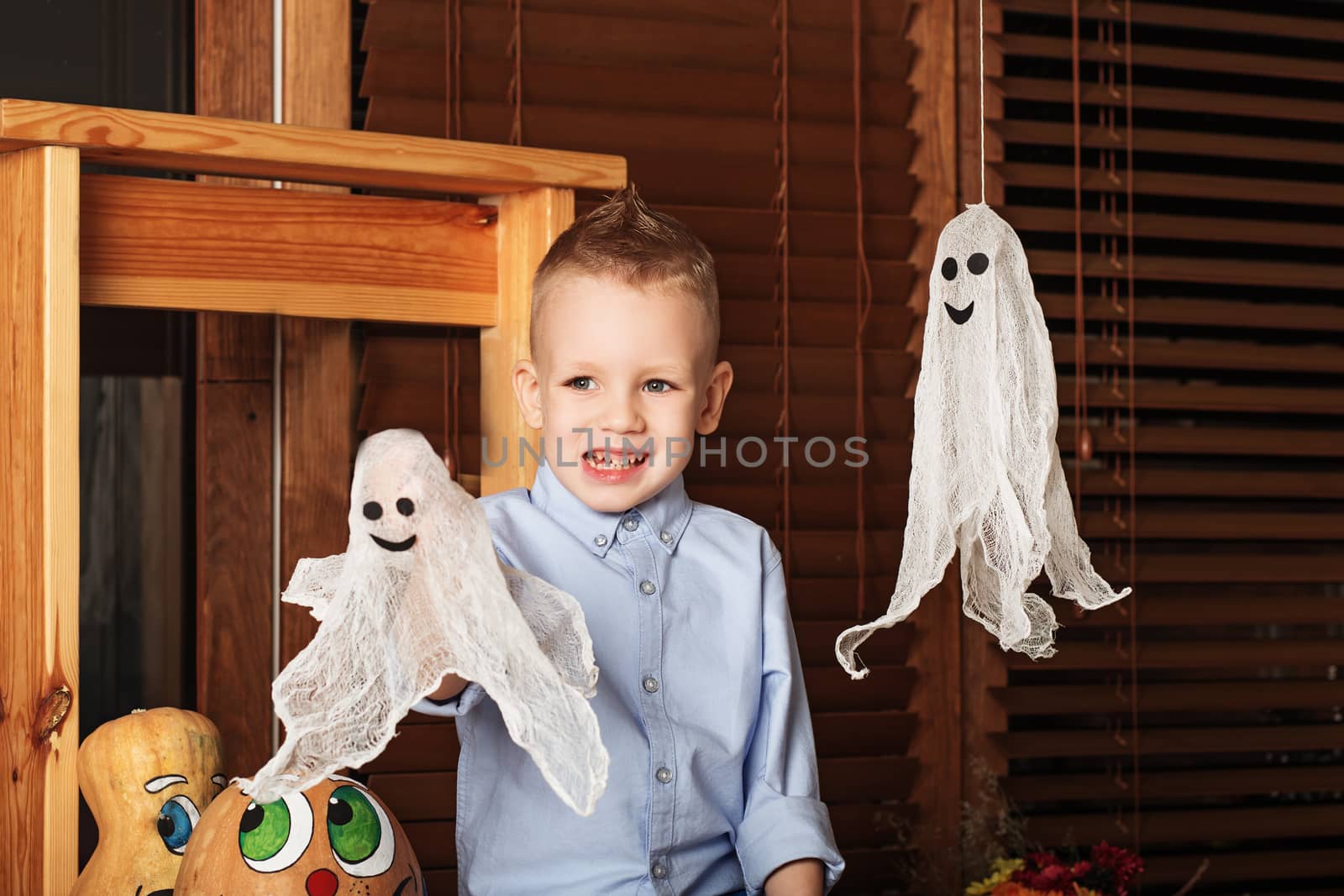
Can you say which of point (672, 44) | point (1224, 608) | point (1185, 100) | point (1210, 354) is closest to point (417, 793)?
point (672, 44)

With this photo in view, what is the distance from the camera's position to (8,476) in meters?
1.19

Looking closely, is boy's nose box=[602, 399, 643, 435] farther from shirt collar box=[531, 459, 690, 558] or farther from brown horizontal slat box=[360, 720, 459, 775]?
brown horizontal slat box=[360, 720, 459, 775]

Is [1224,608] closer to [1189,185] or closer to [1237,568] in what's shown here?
[1237,568]

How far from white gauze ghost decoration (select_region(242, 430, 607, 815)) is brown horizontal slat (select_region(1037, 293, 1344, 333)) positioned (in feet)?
4.77

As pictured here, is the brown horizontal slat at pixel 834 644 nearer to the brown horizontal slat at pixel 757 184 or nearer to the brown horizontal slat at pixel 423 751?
the brown horizontal slat at pixel 423 751

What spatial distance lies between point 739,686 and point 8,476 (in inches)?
26.7

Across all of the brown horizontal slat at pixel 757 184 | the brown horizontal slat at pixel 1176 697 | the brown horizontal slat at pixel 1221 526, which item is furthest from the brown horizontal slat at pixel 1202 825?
the brown horizontal slat at pixel 757 184

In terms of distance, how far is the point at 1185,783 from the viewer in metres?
2.14

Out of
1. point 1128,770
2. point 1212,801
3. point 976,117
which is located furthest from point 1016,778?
point 976,117

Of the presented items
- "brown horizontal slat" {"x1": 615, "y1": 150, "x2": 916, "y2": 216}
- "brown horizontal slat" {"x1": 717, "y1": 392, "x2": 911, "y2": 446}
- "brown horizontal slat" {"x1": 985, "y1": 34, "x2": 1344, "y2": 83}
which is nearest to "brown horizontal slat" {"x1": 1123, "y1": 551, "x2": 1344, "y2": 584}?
"brown horizontal slat" {"x1": 717, "y1": 392, "x2": 911, "y2": 446}

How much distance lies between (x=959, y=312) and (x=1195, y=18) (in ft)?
4.62

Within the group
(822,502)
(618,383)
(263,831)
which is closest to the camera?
(263,831)

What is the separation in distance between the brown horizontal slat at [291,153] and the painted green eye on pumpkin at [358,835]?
0.58 m

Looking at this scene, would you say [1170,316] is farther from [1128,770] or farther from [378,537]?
[378,537]
